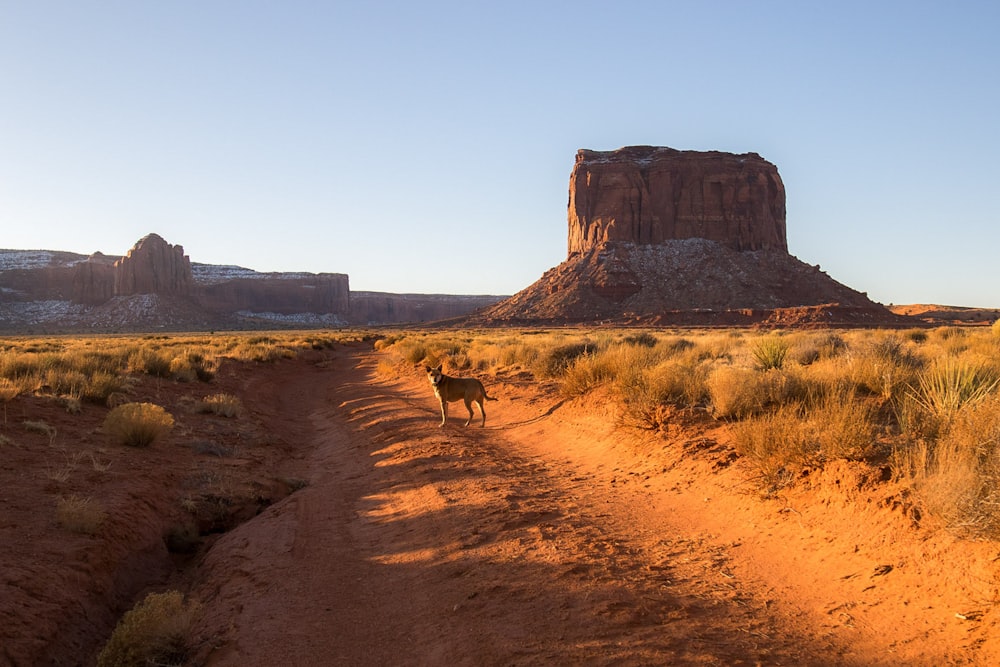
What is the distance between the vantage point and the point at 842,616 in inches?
162

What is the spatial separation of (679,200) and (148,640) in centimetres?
10534

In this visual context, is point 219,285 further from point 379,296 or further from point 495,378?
point 495,378

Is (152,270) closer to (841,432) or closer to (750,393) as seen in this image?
(750,393)

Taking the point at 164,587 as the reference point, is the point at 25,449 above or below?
above

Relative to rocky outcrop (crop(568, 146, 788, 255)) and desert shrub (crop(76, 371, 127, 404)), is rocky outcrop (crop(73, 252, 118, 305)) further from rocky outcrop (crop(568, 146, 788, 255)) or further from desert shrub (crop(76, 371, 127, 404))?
desert shrub (crop(76, 371, 127, 404))

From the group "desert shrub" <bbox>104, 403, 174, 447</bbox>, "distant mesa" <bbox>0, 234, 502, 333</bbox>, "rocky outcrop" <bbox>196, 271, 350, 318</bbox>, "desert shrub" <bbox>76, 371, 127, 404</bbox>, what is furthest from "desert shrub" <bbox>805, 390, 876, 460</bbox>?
"rocky outcrop" <bbox>196, 271, 350, 318</bbox>

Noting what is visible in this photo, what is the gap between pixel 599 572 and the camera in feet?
16.2

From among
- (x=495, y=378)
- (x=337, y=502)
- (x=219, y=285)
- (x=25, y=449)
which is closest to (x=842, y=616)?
(x=337, y=502)

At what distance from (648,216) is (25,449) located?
100 m

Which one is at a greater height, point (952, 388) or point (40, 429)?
point (952, 388)

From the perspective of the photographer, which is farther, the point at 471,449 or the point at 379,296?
the point at 379,296

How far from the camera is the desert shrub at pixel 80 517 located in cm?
605

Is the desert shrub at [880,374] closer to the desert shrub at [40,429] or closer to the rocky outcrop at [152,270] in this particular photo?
the desert shrub at [40,429]

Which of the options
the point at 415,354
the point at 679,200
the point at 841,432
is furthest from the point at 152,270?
the point at 841,432
